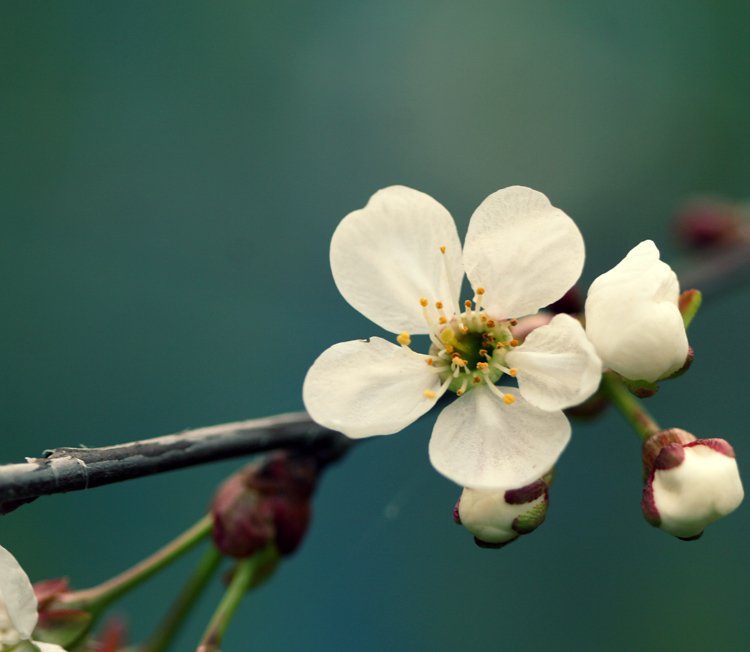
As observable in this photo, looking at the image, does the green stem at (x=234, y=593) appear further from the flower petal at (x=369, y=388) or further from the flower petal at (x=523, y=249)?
the flower petal at (x=523, y=249)

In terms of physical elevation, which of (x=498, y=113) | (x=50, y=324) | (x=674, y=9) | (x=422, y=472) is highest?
(x=674, y=9)

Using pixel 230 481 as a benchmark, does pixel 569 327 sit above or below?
above

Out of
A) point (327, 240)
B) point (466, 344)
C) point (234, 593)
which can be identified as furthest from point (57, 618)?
point (327, 240)

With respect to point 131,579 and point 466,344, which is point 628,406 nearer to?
point 466,344

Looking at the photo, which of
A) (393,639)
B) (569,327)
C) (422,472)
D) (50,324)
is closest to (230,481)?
(569,327)

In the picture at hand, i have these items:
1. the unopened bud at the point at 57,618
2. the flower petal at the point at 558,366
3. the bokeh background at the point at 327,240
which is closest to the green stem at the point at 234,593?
the unopened bud at the point at 57,618

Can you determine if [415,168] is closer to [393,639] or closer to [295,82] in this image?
[295,82]

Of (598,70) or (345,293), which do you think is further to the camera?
(598,70)
